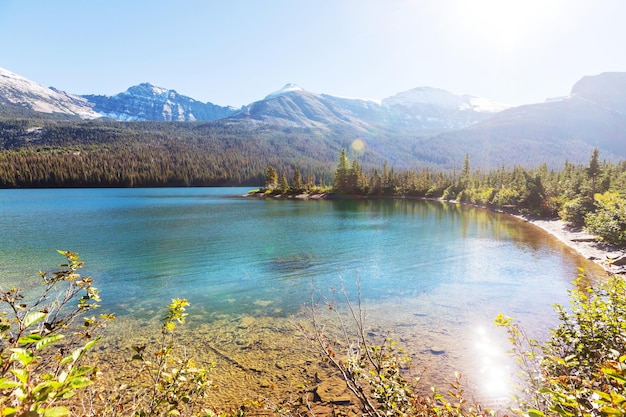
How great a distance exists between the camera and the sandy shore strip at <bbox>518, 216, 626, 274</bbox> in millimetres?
23500

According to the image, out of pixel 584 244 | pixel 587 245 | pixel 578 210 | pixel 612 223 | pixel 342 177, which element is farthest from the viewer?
pixel 342 177

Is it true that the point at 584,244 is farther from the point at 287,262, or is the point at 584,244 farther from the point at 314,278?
the point at 287,262

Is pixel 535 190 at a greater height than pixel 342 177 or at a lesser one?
lesser

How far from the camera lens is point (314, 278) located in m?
22.7

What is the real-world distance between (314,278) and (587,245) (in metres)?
31.8

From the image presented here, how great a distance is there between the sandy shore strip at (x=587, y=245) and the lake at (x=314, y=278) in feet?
4.69

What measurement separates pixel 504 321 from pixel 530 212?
73.3 m

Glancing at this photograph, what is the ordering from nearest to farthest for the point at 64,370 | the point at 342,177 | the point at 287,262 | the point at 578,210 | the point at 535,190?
the point at 64,370, the point at 287,262, the point at 578,210, the point at 535,190, the point at 342,177

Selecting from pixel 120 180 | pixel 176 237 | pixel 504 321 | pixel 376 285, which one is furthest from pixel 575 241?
pixel 120 180

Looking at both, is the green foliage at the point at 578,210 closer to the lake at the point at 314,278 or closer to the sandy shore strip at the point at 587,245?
the sandy shore strip at the point at 587,245

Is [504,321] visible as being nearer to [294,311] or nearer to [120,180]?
[294,311]

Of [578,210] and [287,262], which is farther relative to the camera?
[578,210]

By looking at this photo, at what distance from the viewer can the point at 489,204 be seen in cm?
8600

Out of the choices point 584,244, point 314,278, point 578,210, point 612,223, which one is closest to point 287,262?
point 314,278
